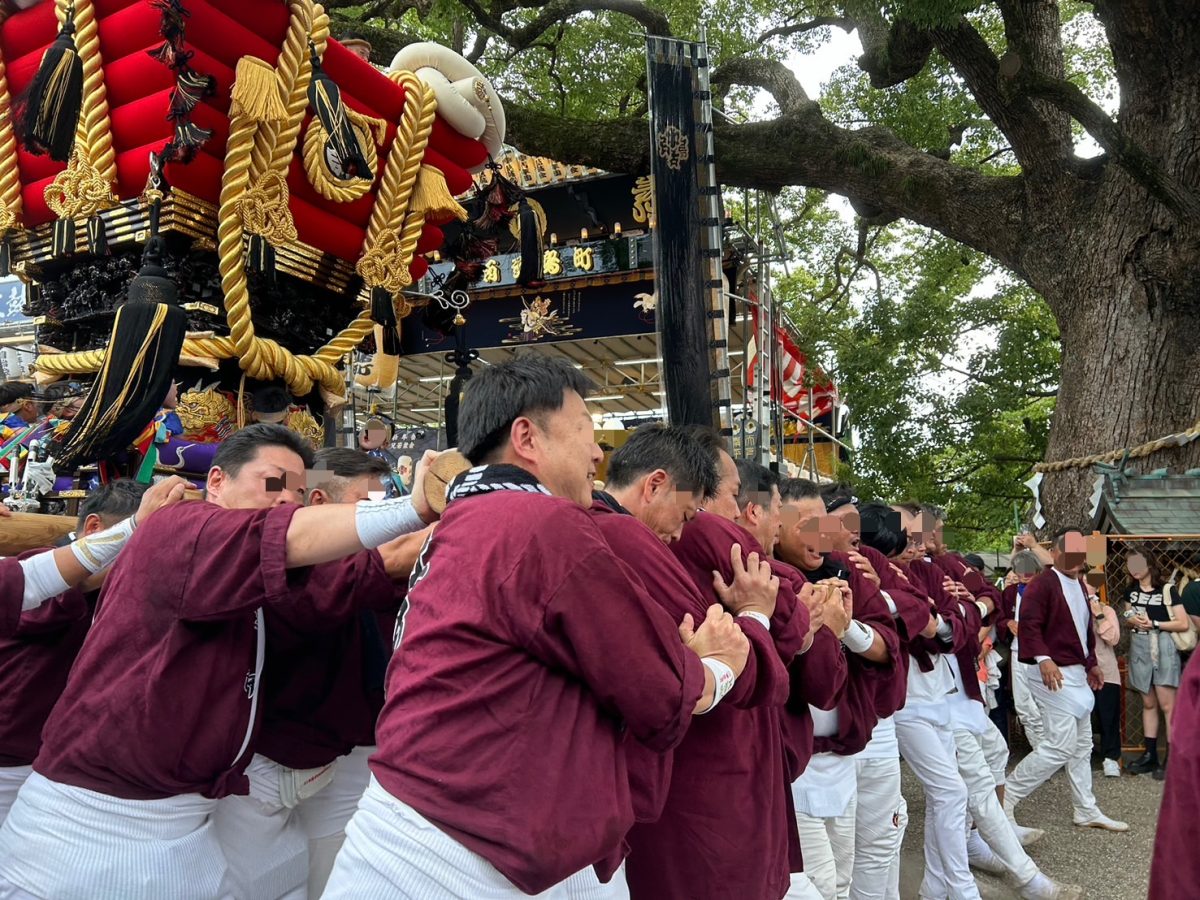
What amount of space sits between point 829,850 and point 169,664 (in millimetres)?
2394

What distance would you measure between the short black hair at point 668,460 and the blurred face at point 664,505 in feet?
0.06

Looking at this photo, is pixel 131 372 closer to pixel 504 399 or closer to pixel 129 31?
pixel 129 31

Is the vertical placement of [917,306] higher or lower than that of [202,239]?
higher

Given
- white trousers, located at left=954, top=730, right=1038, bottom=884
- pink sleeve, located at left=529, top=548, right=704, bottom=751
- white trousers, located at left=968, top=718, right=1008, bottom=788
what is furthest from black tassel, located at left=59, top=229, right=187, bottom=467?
white trousers, located at left=968, top=718, right=1008, bottom=788

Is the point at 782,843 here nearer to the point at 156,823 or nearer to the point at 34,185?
the point at 156,823

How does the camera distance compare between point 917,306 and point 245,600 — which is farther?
point 917,306

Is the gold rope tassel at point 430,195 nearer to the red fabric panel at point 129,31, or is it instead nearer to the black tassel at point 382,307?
the black tassel at point 382,307

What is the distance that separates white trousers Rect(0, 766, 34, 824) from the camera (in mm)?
2615

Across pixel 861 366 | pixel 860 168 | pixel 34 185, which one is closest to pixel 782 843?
pixel 34 185

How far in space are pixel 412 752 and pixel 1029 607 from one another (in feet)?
18.7

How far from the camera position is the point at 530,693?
157cm

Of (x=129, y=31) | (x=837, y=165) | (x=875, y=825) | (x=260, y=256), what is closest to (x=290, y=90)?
(x=129, y=31)

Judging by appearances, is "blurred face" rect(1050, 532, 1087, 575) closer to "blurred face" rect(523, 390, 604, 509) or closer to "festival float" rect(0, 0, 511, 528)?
"festival float" rect(0, 0, 511, 528)

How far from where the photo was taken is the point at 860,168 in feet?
30.4
